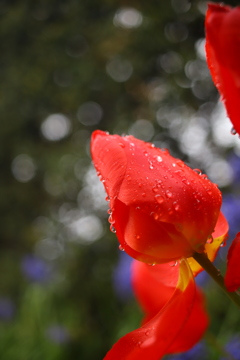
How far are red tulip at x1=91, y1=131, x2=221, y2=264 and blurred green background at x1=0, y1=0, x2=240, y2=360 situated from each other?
0.43 meters

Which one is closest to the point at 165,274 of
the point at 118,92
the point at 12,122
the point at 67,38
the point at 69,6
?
the point at 69,6

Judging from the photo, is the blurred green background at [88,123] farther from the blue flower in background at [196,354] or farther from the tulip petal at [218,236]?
the tulip petal at [218,236]

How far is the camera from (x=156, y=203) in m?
0.32

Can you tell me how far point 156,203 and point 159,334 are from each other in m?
0.08

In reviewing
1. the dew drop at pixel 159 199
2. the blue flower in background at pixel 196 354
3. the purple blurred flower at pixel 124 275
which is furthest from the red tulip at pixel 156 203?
the purple blurred flower at pixel 124 275

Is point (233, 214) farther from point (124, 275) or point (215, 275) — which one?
point (215, 275)

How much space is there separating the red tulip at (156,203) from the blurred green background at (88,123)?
43 centimetres

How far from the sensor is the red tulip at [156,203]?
1.06 ft

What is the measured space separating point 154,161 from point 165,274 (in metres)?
0.12

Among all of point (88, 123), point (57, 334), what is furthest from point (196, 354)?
point (88, 123)

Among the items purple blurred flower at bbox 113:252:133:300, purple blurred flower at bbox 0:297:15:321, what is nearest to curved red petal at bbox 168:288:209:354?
purple blurred flower at bbox 113:252:133:300

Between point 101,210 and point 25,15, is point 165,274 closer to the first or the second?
point 25,15

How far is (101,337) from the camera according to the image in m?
2.38

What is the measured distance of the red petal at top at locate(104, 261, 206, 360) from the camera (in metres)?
0.30
